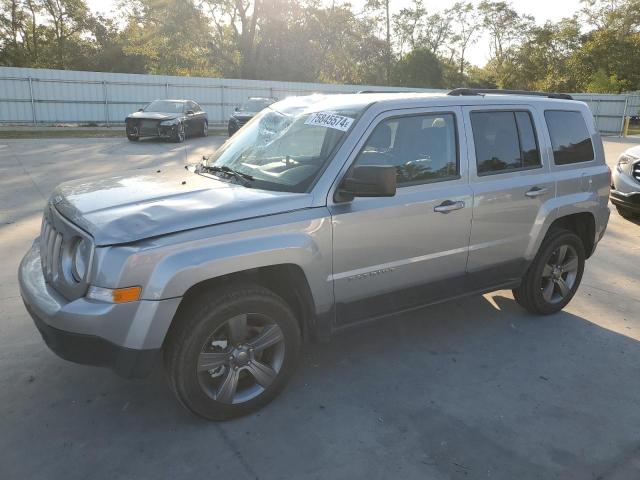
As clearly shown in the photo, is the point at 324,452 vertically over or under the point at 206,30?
under

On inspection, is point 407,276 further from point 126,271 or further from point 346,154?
point 126,271

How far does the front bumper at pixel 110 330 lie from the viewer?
2.64 meters

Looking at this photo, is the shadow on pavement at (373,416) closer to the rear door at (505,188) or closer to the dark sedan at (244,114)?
the rear door at (505,188)

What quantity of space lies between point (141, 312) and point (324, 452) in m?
1.21

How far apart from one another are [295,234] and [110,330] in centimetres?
109

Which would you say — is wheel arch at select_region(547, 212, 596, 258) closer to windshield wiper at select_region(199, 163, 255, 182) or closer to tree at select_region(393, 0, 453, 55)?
windshield wiper at select_region(199, 163, 255, 182)

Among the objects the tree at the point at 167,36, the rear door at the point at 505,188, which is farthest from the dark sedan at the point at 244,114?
the tree at the point at 167,36

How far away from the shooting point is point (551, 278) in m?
4.71

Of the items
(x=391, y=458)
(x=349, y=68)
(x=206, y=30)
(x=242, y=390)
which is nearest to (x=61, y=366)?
(x=242, y=390)

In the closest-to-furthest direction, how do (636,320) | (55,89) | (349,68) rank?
(636,320), (55,89), (349,68)

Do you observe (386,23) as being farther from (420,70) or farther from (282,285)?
(282,285)

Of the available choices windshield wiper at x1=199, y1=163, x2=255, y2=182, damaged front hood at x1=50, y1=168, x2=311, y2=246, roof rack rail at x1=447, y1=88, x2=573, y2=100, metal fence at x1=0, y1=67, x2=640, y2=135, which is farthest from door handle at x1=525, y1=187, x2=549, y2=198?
metal fence at x1=0, y1=67, x2=640, y2=135

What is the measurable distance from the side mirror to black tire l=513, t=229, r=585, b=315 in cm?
207

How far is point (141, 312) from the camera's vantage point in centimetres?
267
